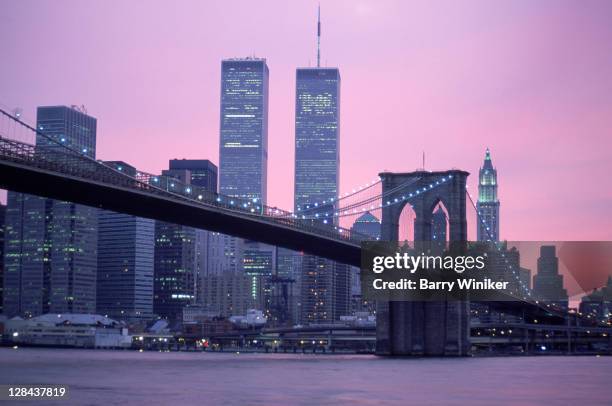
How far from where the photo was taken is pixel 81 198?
186 feet

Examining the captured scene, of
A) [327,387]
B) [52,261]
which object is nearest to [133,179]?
[327,387]

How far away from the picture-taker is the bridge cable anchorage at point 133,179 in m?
50.5

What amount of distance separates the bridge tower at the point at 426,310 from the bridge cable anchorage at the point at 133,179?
4855mm

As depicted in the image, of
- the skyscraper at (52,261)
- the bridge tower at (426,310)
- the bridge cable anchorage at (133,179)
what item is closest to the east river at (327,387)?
the bridge cable anchorage at (133,179)

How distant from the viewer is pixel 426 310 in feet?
226

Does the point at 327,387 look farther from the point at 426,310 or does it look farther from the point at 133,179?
the point at 426,310

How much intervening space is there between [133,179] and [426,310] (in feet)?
74.5

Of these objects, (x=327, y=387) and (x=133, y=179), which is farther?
(x=133, y=179)

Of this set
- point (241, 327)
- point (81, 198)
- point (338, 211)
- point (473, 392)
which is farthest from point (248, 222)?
point (241, 327)

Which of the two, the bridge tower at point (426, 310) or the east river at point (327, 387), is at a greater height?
the bridge tower at point (426, 310)

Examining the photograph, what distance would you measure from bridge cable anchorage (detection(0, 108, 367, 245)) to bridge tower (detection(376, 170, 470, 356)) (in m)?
4.86

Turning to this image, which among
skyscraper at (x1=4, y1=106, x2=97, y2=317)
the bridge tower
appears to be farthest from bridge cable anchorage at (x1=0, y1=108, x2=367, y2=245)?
skyscraper at (x1=4, y1=106, x2=97, y2=317)

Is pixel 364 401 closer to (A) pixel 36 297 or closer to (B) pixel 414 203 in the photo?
(B) pixel 414 203

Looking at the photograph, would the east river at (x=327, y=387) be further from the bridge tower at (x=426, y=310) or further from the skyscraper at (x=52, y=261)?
the skyscraper at (x=52, y=261)
